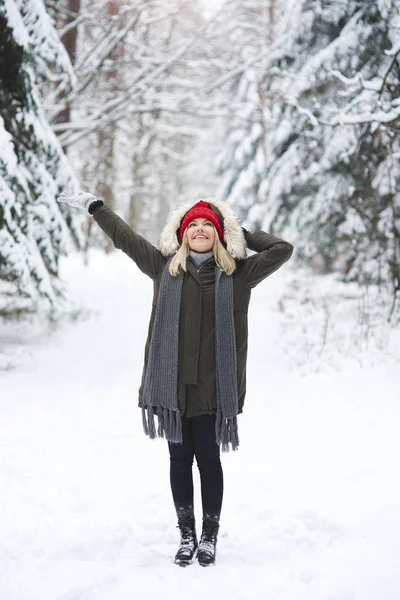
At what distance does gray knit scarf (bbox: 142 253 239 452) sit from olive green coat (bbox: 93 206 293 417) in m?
0.05

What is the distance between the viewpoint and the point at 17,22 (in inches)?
244

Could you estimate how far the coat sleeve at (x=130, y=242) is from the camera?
10.7ft

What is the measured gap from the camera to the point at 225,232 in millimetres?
3279

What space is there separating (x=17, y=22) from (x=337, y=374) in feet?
18.1

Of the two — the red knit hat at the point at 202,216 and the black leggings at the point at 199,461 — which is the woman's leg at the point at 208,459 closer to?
the black leggings at the point at 199,461

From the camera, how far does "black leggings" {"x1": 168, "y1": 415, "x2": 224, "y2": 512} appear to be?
10.6 ft

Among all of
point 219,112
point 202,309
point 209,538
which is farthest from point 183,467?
point 219,112

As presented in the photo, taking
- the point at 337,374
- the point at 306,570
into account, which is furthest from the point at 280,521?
the point at 337,374

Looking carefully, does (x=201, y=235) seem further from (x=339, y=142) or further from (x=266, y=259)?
(x=339, y=142)

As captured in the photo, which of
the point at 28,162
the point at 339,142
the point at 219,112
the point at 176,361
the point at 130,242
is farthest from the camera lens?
the point at 219,112

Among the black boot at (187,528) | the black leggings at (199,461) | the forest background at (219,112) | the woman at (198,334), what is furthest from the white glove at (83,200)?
the forest background at (219,112)

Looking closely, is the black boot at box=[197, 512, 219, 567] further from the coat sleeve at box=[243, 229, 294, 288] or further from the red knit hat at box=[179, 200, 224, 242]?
the red knit hat at box=[179, 200, 224, 242]

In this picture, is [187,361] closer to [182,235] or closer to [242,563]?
[182,235]

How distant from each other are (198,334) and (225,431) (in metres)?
0.58
